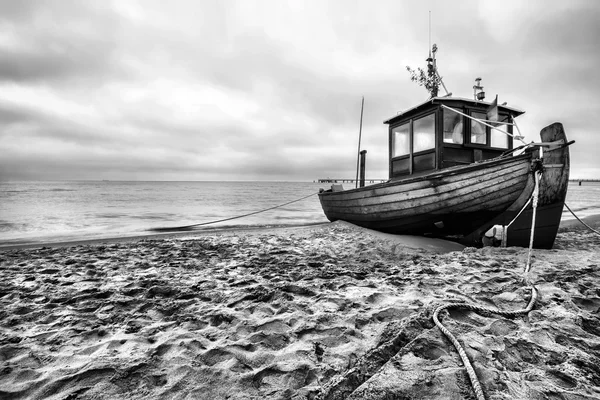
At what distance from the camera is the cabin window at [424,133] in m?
7.30

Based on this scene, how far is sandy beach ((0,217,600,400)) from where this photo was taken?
175 cm

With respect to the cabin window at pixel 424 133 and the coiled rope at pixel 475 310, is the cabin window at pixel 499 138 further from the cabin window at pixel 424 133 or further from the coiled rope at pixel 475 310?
the coiled rope at pixel 475 310

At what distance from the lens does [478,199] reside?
5984 mm

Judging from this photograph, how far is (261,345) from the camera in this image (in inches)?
87.4

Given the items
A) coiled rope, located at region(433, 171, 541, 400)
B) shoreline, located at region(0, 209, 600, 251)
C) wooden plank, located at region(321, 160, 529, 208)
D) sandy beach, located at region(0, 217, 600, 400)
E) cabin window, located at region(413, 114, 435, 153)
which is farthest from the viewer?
cabin window, located at region(413, 114, 435, 153)

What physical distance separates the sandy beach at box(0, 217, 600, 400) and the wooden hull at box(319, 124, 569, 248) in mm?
1396

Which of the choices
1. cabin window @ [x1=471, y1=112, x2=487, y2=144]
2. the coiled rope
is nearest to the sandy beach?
the coiled rope

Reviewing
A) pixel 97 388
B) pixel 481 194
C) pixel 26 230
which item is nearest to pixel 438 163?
pixel 481 194

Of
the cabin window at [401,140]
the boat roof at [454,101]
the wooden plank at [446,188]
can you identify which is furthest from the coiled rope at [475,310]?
the cabin window at [401,140]

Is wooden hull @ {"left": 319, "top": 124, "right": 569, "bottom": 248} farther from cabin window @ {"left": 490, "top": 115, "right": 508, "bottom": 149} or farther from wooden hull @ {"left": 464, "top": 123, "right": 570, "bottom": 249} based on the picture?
cabin window @ {"left": 490, "top": 115, "right": 508, "bottom": 149}

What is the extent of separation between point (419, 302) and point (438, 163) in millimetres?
5051

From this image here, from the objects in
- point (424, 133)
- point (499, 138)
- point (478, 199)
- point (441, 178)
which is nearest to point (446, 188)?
point (441, 178)

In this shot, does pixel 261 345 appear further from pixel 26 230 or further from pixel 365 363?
pixel 26 230

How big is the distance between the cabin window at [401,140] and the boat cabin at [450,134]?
57 mm
